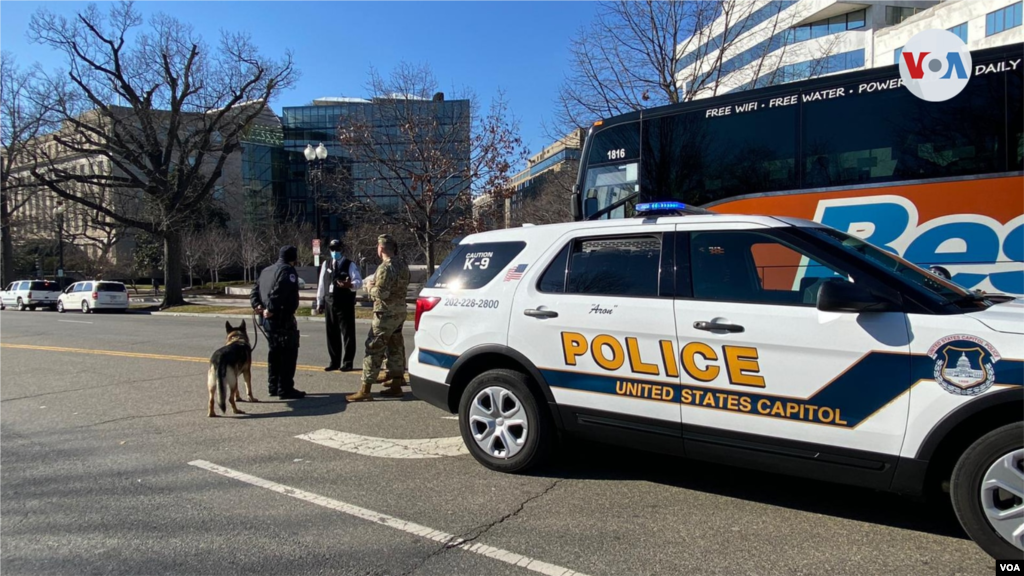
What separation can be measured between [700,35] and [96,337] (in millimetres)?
17151

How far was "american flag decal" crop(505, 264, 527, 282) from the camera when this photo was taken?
14.3 ft

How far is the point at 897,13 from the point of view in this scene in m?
43.9

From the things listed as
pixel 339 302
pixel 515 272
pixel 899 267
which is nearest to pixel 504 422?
pixel 515 272

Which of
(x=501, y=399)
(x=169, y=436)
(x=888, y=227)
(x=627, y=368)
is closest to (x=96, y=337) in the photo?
(x=169, y=436)

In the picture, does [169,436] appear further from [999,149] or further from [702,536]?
[999,149]

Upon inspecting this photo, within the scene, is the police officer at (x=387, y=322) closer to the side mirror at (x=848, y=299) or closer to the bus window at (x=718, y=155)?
the bus window at (x=718, y=155)

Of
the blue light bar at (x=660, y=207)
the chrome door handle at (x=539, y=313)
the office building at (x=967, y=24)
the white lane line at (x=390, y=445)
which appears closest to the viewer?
the blue light bar at (x=660, y=207)

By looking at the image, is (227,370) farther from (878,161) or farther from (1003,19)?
(1003,19)

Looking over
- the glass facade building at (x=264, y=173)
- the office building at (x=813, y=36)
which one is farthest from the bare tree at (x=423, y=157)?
the glass facade building at (x=264, y=173)

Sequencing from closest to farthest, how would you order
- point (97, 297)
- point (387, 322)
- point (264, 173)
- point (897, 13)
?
point (387, 322), point (97, 297), point (897, 13), point (264, 173)

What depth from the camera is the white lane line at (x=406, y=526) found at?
119 inches

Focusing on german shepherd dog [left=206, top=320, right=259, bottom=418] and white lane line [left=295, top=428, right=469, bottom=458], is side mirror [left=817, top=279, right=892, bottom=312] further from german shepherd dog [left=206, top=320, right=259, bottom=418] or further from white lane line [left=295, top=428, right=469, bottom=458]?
german shepherd dog [left=206, top=320, right=259, bottom=418]

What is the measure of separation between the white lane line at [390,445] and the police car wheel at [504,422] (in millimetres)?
512

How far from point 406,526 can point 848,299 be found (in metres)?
2.74
